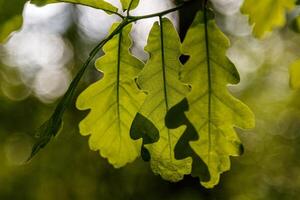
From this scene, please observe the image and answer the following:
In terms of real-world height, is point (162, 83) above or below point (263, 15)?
below

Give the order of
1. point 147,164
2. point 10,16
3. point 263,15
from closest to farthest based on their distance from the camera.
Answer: point 263,15
point 10,16
point 147,164

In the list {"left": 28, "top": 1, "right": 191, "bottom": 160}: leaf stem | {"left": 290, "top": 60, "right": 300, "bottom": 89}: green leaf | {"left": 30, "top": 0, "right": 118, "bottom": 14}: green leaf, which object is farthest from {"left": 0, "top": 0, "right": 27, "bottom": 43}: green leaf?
{"left": 290, "top": 60, "right": 300, "bottom": 89}: green leaf

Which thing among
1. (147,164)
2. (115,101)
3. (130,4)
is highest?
(130,4)

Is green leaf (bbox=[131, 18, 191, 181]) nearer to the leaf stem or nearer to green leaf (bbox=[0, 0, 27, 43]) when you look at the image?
the leaf stem

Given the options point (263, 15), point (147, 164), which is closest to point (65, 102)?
point (263, 15)

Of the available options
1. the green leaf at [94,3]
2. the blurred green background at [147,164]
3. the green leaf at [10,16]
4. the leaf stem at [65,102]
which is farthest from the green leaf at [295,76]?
the blurred green background at [147,164]

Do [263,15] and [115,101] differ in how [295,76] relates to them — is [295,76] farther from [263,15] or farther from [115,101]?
[115,101]

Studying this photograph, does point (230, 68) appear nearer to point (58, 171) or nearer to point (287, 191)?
point (287, 191)
